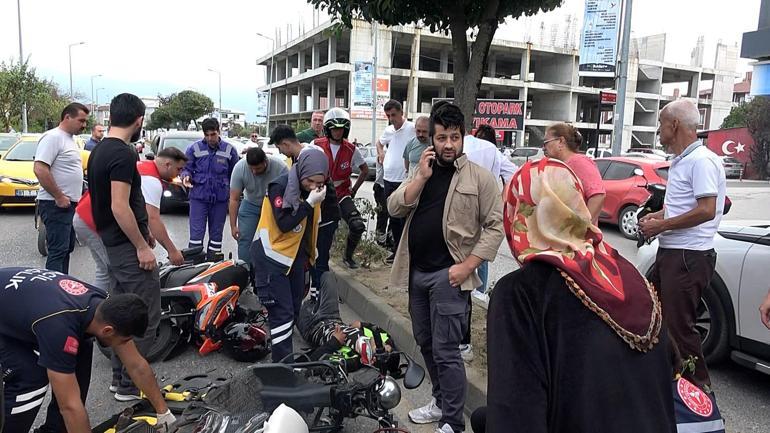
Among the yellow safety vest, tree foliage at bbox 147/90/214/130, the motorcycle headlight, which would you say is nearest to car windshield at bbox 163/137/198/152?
the yellow safety vest

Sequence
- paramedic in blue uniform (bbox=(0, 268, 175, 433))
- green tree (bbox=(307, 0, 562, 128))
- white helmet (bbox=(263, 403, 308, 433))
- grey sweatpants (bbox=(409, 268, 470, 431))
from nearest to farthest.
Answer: white helmet (bbox=(263, 403, 308, 433)) → paramedic in blue uniform (bbox=(0, 268, 175, 433)) → grey sweatpants (bbox=(409, 268, 470, 431)) → green tree (bbox=(307, 0, 562, 128))

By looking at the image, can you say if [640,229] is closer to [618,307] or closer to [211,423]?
[618,307]

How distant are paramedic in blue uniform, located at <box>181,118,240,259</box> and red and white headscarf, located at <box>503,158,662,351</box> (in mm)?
5246

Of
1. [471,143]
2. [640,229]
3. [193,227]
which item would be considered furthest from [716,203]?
[193,227]

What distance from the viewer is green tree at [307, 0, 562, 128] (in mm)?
4520

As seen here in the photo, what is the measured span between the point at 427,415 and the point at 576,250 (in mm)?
2403

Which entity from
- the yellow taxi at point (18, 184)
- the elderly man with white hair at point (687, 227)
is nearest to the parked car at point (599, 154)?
the elderly man with white hair at point (687, 227)

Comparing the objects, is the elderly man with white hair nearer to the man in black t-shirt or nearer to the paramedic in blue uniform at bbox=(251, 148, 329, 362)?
the paramedic in blue uniform at bbox=(251, 148, 329, 362)

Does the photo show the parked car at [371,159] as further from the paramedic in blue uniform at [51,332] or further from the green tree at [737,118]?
the green tree at [737,118]

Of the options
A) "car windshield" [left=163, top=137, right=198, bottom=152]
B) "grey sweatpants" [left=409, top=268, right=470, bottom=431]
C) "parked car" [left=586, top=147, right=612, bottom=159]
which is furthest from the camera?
"parked car" [left=586, top=147, right=612, bottom=159]

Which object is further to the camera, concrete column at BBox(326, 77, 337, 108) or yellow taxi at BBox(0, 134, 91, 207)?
concrete column at BBox(326, 77, 337, 108)

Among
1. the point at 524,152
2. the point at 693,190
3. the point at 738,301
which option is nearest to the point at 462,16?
the point at 693,190

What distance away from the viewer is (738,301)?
12.8 feet

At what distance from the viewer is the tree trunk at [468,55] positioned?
455cm
